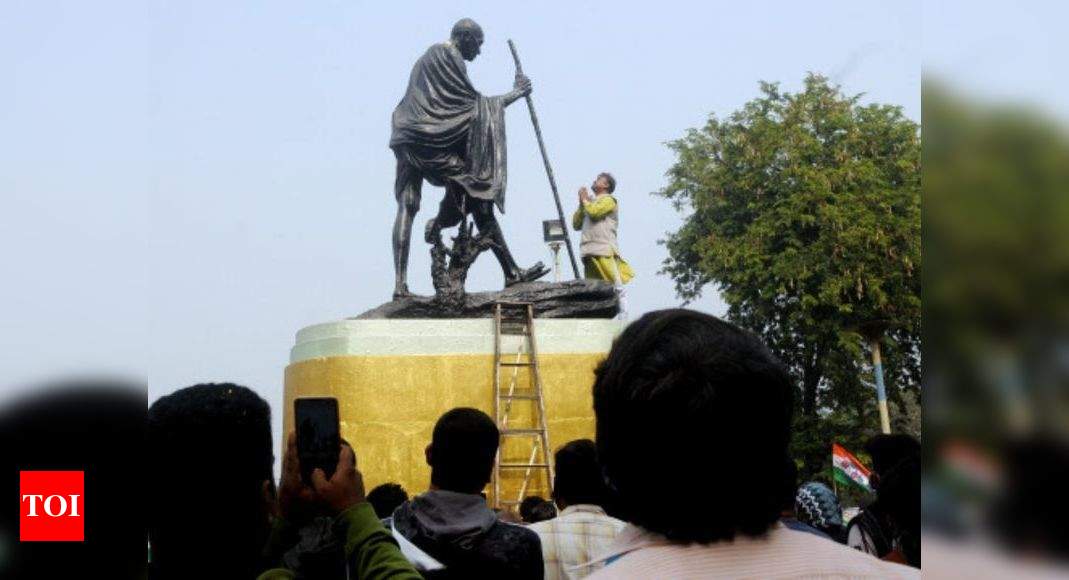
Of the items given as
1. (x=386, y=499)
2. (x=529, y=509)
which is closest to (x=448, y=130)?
(x=529, y=509)

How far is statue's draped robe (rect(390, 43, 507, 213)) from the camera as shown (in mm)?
13023

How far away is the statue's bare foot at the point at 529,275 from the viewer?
13.4 m

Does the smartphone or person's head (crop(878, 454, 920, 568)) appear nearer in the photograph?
the smartphone

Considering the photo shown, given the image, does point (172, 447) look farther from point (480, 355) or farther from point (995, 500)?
point (480, 355)

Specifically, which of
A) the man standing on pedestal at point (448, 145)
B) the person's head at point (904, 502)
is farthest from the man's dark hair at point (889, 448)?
the man standing on pedestal at point (448, 145)

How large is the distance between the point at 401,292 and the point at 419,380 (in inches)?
45.5

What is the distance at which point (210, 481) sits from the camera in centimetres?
208

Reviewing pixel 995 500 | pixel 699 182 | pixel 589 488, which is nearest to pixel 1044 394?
pixel 995 500

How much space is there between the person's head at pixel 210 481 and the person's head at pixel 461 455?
1163mm

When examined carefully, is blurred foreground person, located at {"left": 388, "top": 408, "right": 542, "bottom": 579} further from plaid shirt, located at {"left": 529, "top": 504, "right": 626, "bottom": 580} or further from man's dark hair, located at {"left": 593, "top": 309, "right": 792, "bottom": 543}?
man's dark hair, located at {"left": 593, "top": 309, "right": 792, "bottom": 543}

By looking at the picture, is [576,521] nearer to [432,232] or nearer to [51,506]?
[51,506]

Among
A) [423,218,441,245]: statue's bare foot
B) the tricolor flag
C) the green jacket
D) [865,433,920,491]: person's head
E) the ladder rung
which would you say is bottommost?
the tricolor flag

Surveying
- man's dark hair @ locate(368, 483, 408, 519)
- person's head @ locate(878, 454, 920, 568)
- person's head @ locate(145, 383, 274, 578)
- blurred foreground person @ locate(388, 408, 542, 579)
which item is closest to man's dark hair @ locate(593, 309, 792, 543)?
person's head @ locate(145, 383, 274, 578)

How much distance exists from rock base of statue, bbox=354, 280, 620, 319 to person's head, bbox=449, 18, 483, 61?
2672 millimetres
